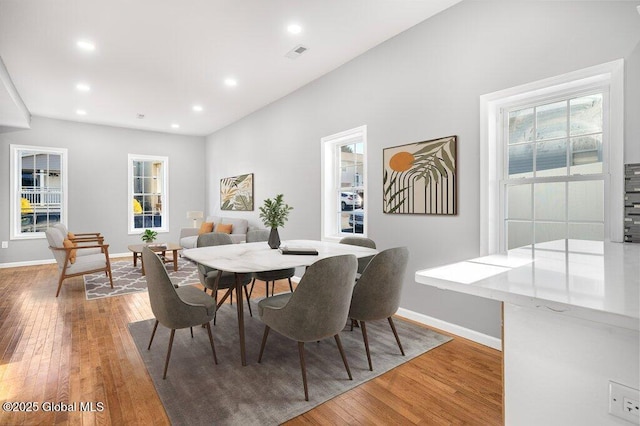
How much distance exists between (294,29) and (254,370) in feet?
10.4

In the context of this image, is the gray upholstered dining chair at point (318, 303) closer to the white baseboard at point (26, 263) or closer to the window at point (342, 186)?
the window at point (342, 186)

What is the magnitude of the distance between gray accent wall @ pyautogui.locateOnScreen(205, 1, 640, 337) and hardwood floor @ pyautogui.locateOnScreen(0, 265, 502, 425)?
26.8 inches

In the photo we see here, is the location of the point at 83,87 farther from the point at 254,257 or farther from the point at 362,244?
the point at 362,244

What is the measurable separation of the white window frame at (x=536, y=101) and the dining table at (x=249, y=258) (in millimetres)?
1055

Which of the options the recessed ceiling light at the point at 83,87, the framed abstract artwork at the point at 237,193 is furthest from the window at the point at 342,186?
the recessed ceiling light at the point at 83,87

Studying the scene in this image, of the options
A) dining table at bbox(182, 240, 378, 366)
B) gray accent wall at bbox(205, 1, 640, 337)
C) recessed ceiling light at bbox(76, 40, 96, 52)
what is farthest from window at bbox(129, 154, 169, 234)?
dining table at bbox(182, 240, 378, 366)

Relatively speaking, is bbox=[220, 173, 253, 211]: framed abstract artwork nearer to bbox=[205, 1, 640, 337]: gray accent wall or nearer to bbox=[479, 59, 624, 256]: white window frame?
bbox=[205, 1, 640, 337]: gray accent wall

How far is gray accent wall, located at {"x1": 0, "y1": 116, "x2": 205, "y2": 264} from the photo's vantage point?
6.11m

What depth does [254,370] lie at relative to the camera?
7.45 feet

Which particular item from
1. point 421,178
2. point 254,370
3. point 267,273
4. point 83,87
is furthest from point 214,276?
point 83,87

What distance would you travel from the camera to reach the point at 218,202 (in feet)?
25.1

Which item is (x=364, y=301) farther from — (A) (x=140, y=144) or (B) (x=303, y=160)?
(A) (x=140, y=144)

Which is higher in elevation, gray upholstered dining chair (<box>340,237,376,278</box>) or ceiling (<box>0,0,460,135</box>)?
ceiling (<box>0,0,460,135</box>)

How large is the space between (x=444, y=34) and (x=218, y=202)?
610 centimetres
